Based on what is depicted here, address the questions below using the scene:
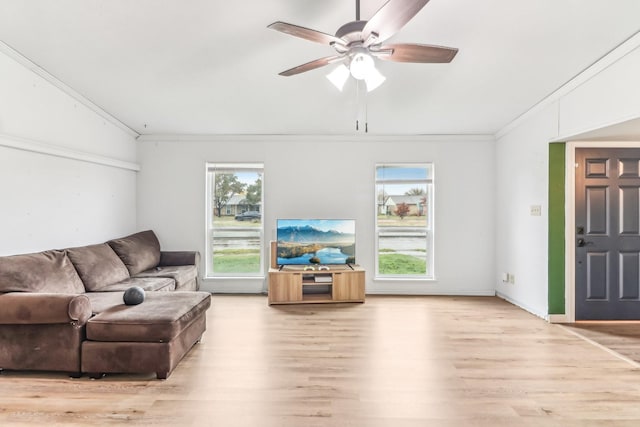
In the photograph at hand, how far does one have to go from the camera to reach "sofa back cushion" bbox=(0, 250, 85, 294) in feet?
9.05

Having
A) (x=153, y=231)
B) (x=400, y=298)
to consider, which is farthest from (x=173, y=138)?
(x=400, y=298)

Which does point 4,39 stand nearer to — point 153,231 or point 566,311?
point 153,231

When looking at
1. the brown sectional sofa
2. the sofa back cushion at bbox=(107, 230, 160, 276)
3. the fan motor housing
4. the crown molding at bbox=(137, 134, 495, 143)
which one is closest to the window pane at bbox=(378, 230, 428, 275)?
the crown molding at bbox=(137, 134, 495, 143)

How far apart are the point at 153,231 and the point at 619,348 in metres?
Answer: 5.65

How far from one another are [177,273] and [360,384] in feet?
9.13

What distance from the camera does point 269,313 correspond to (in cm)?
431

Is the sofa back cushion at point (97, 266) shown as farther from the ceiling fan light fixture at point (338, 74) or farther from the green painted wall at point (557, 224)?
the green painted wall at point (557, 224)

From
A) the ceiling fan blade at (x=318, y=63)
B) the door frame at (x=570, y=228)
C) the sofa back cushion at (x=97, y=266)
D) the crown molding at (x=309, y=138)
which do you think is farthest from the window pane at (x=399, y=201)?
the sofa back cushion at (x=97, y=266)

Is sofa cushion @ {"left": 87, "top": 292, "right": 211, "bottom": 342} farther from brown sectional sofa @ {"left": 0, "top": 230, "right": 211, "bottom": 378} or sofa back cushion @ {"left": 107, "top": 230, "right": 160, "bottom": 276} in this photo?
sofa back cushion @ {"left": 107, "top": 230, "right": 160, "bottom": 276}

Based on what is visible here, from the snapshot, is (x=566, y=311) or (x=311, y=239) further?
(x=311, y=239)

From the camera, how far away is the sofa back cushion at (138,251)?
4.34m

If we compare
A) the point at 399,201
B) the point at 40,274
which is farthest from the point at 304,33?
the point at 399,201

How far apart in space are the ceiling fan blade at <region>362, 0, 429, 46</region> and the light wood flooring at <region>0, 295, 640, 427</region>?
225 centimetres

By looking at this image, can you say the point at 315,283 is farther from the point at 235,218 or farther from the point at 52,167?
the point at 52,167
